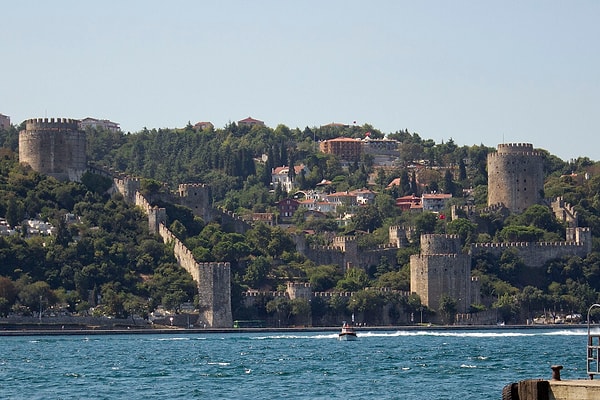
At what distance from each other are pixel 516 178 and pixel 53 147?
31.0m

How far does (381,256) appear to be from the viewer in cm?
10750

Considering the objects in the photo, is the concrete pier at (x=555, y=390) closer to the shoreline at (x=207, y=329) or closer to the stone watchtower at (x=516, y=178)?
the shoreline at (x=207, y=329)

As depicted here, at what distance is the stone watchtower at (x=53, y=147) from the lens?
105 metres

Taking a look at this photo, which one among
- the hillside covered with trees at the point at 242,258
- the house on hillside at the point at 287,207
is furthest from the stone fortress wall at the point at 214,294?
the house on hillside at the point at 287,207

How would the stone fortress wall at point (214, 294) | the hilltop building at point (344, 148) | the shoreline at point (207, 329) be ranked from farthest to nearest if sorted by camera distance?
the hilltop building at point (344, 148)
the stone fortress wall at point (214, 294)
the shoreline at point (207, 329)

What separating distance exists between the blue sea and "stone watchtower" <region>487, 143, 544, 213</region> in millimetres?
25538

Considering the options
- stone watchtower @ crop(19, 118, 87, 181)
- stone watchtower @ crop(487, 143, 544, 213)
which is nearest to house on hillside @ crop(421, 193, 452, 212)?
stone watchtower @ crop(487, 143, 544, 213)

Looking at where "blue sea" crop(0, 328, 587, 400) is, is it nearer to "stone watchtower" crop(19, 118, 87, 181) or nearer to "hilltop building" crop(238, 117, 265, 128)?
"stone watchtower" crop(19, 118, 87, 181)

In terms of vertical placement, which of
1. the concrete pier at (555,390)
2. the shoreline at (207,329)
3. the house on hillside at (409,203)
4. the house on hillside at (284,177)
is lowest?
the concrete pier at (555,390)

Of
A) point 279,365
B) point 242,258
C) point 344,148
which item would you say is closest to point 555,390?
point 279,365

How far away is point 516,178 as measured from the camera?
383 feet

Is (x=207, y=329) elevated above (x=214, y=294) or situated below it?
below

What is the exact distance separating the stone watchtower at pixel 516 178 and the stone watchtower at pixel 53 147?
93.2 ft

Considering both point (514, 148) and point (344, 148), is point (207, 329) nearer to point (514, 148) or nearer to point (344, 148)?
point (514, 148)
